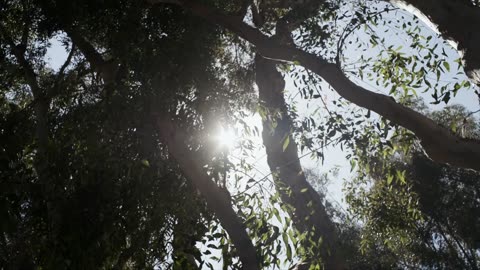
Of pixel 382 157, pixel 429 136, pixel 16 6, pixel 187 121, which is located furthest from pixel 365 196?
pixel 16 6

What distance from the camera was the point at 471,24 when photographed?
137 inches

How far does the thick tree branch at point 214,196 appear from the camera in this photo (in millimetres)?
3417

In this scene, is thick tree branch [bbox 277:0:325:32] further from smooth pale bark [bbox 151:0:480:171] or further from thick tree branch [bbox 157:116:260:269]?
thick tree branch [bbox 157:116:260:269]

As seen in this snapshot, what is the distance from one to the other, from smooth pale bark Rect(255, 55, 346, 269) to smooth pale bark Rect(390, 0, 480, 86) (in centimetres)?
187

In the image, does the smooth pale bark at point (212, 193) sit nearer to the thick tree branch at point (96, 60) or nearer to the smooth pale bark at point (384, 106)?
the smooth pale bark at point (384, 106)

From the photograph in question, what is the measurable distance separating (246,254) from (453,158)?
1789 millimetres

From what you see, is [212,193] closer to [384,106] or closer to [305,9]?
[384,106]

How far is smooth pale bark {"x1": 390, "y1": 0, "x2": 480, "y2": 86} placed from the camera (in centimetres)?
343

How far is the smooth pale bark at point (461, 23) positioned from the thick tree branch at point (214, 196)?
7.40 ft

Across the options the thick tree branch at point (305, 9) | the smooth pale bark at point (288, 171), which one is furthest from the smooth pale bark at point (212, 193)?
the thick tree branch at point (305, 9)

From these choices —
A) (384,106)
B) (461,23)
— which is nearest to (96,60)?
(384,106)

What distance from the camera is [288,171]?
6.45 meters

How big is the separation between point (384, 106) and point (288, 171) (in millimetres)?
2841

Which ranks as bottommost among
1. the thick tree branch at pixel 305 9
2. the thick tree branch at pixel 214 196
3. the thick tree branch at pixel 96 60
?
the thick tree branch at pixel 214 196
